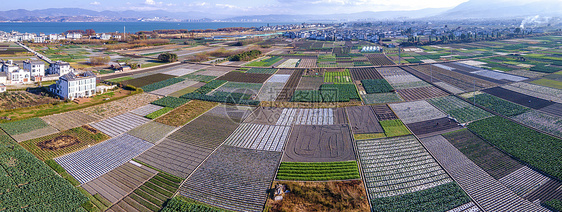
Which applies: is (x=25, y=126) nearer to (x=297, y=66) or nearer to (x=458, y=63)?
(x=297, y=66)

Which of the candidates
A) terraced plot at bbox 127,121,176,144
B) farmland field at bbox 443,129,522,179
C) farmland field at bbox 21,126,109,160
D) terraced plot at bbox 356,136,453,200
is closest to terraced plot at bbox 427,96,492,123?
farmland field at bbox 443,129,522,179

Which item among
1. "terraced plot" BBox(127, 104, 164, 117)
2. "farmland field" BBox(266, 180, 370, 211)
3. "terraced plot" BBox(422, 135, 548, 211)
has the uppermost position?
"terraced plot" BBox(127, 104, 164, 117)

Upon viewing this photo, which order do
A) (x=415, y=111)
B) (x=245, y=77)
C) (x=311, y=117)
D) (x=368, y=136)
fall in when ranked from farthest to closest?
1. (x=245, y=77)
2. (x=415, y=111)
3. (x=311, y=117)
4. (x=368, y=136)

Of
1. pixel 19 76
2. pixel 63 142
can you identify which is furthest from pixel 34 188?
pixel 19 76

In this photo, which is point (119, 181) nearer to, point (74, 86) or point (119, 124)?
point (119, 124)

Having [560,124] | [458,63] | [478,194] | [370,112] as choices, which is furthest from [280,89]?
[458,63]

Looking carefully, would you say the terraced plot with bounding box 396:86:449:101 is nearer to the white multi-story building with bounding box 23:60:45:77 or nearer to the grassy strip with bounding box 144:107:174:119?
the grassy strip with bounding box 144:107:174:119
